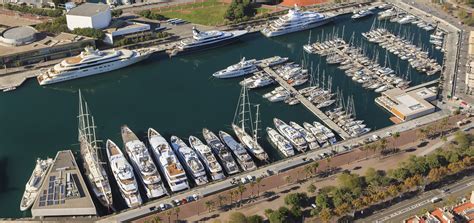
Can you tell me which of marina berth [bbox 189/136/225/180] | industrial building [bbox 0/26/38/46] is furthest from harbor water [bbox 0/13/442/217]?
industrial building [bbox 0/26/38/46]

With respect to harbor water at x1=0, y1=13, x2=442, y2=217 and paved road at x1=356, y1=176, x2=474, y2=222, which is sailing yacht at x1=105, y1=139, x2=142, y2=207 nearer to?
harbor water at x1=0, y1=13, x2=442, y2=217

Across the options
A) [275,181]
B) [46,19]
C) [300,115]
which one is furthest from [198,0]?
[275,181]

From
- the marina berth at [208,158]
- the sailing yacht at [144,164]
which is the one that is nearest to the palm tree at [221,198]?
the marina berth at [208,158]

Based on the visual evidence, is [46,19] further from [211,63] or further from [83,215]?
[83,215]

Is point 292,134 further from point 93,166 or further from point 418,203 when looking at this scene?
point 93,166

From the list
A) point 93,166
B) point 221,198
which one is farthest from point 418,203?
point 93,166
